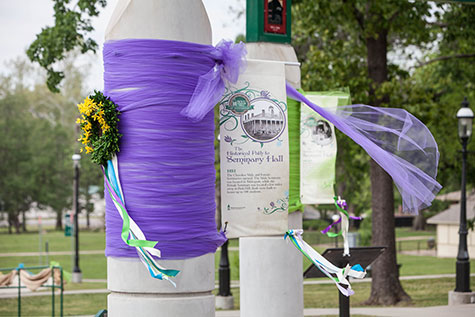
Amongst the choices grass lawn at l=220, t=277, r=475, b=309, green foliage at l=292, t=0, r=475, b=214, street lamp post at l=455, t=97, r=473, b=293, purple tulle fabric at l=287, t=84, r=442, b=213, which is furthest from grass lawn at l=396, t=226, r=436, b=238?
purple tulle fabric at l=287, t=84, r=442, b=213

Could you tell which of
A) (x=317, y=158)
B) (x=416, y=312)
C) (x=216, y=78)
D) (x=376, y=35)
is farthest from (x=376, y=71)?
(x=216, y=78)

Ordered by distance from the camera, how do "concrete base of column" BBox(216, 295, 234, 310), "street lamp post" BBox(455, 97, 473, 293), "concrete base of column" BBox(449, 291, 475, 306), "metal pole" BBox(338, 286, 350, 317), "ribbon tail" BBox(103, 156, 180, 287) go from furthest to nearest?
"concrete base of column" BBox(216, 295, 234, 310)
"street lamp post" BBox(455, 97, 473, 293)
"concrete base of column" BBox(449, 291, 475, 306)
"metal pole" BBox(338, 286, 350, 317)
"ribbon tail" BBox(103, 156, 180, 287)

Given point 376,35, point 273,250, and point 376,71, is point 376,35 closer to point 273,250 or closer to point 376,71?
point 376,71

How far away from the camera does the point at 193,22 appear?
13.0ft

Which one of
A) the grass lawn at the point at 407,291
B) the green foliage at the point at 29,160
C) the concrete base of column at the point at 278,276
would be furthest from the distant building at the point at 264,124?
the green foliage at the point at 29,160

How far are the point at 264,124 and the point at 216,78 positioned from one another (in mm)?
596

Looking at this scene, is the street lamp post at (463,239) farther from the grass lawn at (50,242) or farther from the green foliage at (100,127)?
the grass lawn at (50,242)

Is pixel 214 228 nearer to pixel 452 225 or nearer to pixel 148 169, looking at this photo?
pixel 148 169

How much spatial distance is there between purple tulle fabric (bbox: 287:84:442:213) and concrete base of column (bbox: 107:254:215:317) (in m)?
1.21

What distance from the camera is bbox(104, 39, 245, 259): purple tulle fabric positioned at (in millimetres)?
3836

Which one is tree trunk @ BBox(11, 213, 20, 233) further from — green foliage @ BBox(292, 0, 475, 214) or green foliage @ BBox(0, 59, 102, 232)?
green foliage @ BBox(292, 0, 475, 214)

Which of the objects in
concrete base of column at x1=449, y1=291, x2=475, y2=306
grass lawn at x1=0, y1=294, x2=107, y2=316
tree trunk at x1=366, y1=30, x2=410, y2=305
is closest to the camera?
concrete base of column at x1=449, y1=291, x2=475, y2=306

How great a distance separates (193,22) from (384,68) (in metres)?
15.4

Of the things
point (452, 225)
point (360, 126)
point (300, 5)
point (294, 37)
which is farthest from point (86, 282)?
point (360, 126)
